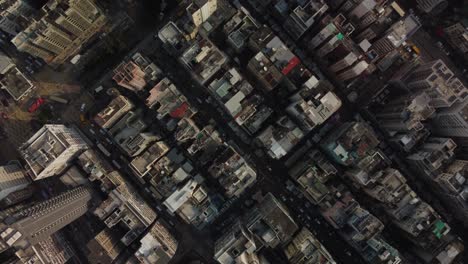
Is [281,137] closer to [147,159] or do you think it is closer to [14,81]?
[147,159]

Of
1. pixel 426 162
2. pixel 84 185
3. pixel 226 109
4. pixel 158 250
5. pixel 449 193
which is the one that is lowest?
pixel 449 193

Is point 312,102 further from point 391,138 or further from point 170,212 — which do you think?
point 170,212

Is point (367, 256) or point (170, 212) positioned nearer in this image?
point (367, 256)

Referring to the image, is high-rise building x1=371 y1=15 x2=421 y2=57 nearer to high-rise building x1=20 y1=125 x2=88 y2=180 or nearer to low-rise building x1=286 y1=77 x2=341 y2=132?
low-rise building x1=286 y1=77 x2=341 y2=132

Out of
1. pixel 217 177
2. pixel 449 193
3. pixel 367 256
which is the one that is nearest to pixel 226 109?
pixel 217 177

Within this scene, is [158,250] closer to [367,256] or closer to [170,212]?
[170,212]

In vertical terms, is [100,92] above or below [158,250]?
above

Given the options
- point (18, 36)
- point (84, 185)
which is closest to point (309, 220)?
point (84, 185)

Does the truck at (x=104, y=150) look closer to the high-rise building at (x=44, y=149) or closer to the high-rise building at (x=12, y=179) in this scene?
the high-rise building at (x=44, y=149)

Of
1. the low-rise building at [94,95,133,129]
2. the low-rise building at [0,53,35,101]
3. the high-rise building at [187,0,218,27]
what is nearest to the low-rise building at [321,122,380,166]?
the high-rise building at [187,0,218,27]
